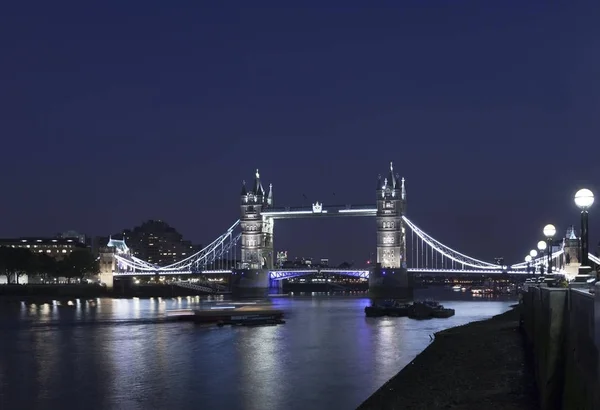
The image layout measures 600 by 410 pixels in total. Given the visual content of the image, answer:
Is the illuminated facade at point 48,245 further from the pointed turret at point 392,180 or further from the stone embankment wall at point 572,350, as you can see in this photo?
the stone embankment wall at point 572,350

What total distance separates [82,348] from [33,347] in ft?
8.43

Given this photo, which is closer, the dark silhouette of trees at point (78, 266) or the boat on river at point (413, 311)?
the boat on river at point (413, 311)

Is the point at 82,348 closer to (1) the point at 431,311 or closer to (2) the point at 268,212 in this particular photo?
(1) the point at 431,311

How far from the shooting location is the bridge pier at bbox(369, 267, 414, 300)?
114 metres

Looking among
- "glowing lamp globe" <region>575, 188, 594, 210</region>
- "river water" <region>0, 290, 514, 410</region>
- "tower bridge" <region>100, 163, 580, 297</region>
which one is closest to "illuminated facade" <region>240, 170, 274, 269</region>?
"tower bridge" <region>100, 163, 580, 297</region>

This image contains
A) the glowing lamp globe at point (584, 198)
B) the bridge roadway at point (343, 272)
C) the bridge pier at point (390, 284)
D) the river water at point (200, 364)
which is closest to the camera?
the glowing lamp globe at point (584, 198)

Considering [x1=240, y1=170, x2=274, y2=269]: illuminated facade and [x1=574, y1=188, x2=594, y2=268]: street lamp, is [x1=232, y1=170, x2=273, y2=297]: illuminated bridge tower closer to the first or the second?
[x1=240, y1=170, x2=274, y2=269]: illuminated facade

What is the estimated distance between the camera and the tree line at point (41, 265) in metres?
114

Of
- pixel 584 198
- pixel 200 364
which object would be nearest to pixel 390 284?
pixel 200 364

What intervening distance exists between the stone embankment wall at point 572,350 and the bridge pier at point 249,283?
356ft

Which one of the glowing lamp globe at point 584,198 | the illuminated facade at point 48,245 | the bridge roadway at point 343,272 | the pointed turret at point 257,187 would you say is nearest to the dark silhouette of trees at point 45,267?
the bridge roadway at point 343,272

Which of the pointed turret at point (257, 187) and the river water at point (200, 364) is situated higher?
the pointed turret at point (257, 187)

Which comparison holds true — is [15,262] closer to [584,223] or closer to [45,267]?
[45,267]

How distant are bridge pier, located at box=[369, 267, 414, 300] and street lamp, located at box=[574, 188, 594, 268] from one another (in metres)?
100
